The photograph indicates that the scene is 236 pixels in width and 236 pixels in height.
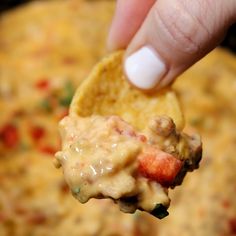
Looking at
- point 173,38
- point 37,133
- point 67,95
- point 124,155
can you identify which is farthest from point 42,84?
point 124,155

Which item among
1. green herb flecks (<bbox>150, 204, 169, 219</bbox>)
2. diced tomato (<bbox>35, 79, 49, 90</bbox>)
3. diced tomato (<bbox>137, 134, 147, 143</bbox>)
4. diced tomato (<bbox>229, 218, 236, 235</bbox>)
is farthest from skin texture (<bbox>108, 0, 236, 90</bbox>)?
diced tomato (<bbox>35, 79, 49, 90</bbox>)

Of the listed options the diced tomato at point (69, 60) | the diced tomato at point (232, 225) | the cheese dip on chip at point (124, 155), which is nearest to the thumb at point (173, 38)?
the cheese dip on chip at point (124, 155)

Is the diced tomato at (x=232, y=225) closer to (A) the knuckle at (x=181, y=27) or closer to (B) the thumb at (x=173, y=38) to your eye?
(B) the thumb at (x=173, y=38)

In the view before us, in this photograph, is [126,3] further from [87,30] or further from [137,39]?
[87,30]

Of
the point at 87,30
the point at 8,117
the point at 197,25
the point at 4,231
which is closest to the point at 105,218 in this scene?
the point at 4,231

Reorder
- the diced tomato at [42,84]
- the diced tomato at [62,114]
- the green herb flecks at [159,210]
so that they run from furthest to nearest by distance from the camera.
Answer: the diced tomato at [42,84] < the diced tomato at [62,114] < the green herb flecks at [159,210]
